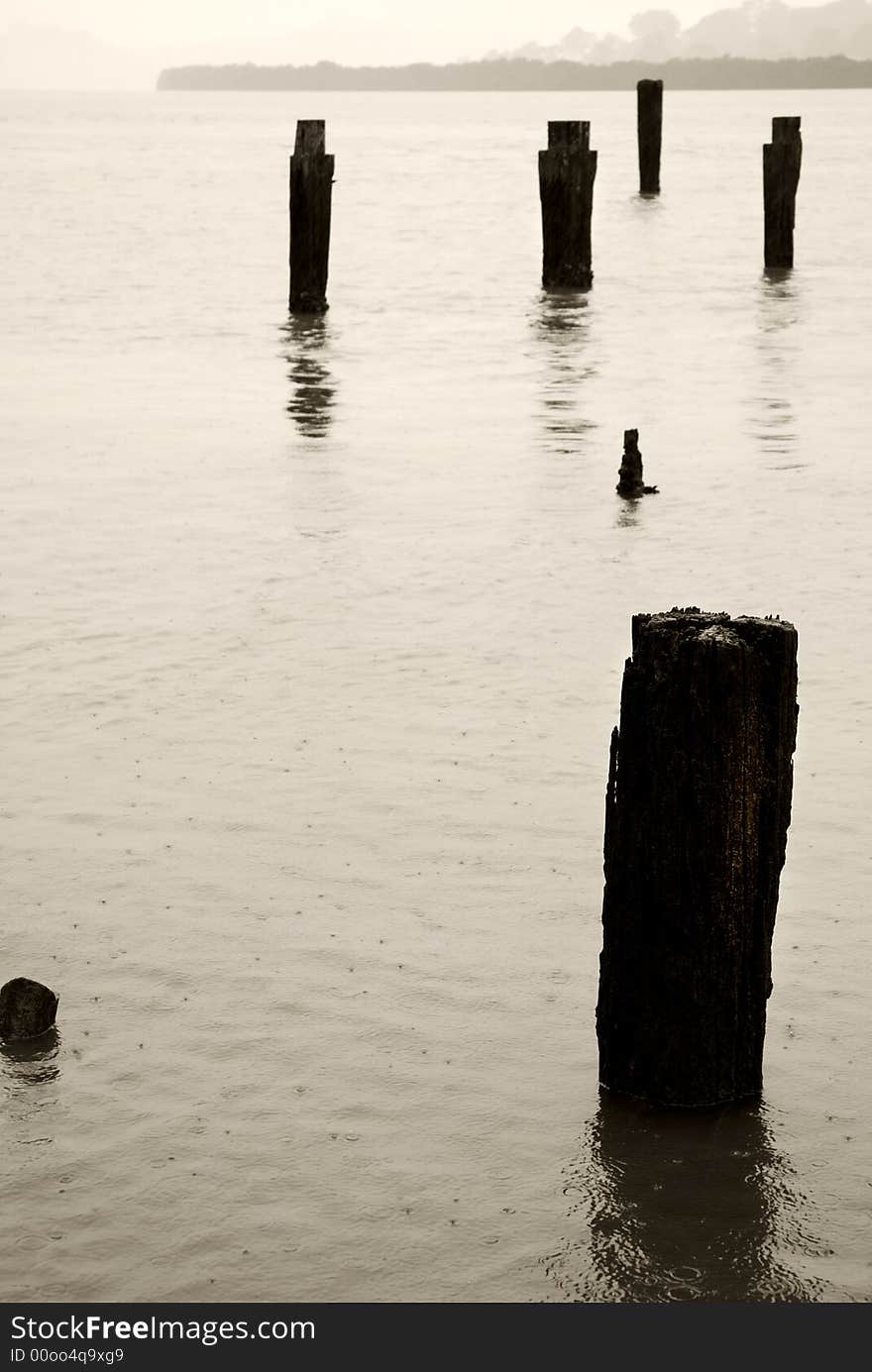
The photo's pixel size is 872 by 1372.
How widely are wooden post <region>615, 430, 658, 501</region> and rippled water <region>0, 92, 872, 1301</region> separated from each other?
0.61 feet

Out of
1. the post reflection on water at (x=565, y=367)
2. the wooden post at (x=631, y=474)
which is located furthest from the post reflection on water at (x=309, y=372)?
the wooden post at (x=631, y=474)

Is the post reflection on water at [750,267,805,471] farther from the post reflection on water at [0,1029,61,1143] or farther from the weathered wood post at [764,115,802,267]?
the post reflection on water at [0,1029,61,1143]

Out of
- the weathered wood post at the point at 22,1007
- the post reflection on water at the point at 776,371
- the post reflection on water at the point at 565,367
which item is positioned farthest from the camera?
the post reflection on water at the point at 565,367

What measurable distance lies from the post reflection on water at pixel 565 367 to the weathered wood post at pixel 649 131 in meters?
13.5

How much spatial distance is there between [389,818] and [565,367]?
1213cm

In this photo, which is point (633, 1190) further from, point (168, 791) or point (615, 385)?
point (615, 385)

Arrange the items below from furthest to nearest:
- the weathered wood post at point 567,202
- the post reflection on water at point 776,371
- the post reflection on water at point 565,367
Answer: the weathered wood post at point 567,202 → the post reflection on water at point 565,367 → the post reflection on water at point 776,371

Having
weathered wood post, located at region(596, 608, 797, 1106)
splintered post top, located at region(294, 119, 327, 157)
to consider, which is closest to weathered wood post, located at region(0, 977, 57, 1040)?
weathered wood post, located at region(596, 608, 797, 1106)

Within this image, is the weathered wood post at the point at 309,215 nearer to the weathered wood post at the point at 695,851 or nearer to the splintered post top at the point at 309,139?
the splintered post top at the point at 309,139

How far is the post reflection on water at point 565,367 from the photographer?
49.0ft

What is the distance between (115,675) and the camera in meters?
8.68

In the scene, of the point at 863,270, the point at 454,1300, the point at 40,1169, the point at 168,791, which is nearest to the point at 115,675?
the point at 168,791

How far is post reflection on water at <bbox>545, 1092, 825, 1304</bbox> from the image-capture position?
14.2 ft

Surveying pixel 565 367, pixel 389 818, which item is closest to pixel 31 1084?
pixel 389 818
